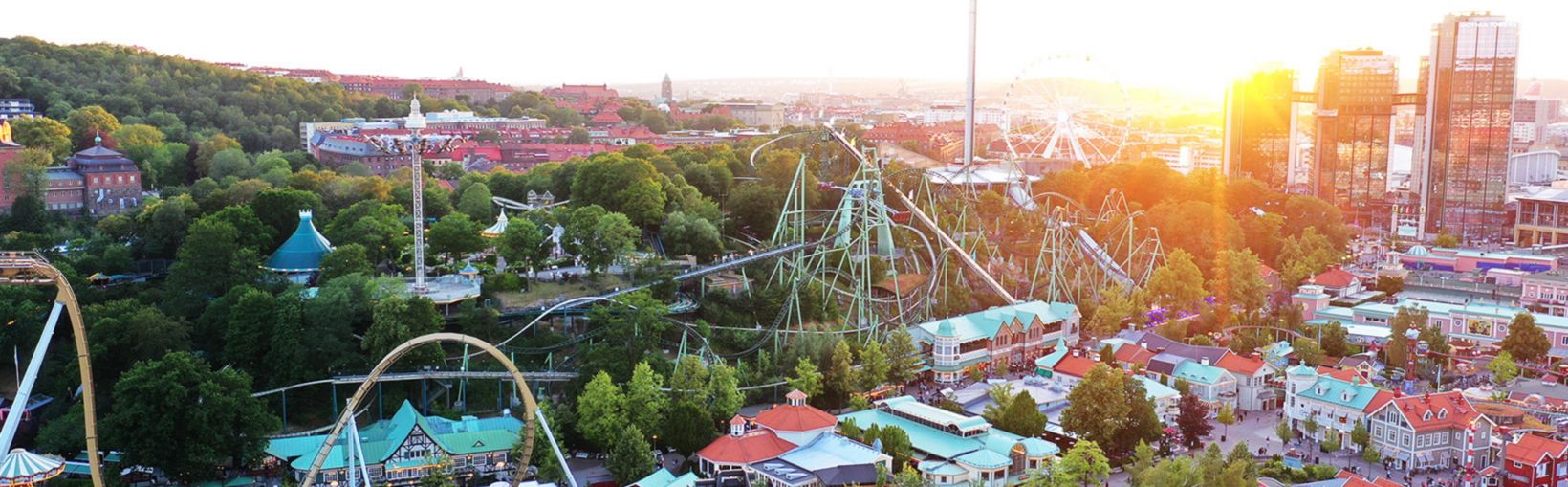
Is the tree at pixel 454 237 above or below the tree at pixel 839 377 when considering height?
above

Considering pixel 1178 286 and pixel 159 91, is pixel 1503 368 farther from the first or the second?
pixel 159 91

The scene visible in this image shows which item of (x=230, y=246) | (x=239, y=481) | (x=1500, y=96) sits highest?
(x=1500, y=96)

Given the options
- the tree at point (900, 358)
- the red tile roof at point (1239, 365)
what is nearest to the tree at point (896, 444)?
the tree at point (900, 358)

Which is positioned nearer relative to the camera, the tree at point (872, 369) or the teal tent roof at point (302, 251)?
the tree at point (872, 369)

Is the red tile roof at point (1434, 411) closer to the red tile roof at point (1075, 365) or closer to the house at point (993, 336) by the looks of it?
the red tile roof at point (1075, 365)

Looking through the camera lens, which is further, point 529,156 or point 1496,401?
point 529,156

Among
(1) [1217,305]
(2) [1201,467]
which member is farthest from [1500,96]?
(2) [1201,467]

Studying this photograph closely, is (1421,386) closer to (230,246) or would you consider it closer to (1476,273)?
(1476,273)
